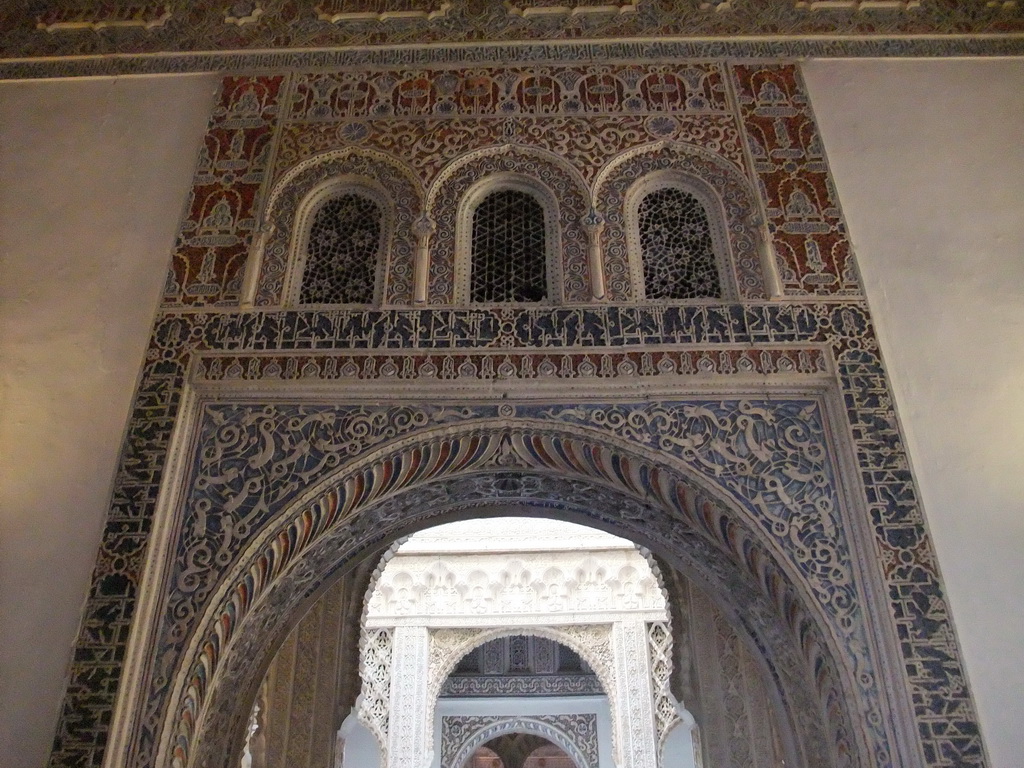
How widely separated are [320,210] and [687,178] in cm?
181

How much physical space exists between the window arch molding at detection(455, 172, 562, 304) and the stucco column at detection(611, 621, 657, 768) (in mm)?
4739

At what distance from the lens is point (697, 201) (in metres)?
4.72

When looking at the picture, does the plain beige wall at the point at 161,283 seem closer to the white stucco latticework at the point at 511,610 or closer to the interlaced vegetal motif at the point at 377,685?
the interlaced vegetal motif at the point at 377,685

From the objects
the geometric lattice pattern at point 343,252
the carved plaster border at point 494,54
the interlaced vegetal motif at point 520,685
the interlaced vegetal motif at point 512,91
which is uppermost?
the carved plaster border at point 494,54

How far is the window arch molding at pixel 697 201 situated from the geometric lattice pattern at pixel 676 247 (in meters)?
0.02

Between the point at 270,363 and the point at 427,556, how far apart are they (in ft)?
15.9

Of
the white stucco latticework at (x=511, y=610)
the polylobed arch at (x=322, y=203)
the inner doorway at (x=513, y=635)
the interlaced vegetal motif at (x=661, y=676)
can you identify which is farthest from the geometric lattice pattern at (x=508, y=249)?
the white stucco latticework at (x=511, y=610)

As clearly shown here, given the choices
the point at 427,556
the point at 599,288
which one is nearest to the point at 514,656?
the point at 427,556

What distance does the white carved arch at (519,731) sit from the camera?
31.3ft

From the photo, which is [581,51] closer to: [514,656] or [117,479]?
[117,479]

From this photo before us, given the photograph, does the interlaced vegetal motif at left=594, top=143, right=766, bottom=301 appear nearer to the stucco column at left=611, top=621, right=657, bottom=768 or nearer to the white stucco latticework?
the white stucco latticework

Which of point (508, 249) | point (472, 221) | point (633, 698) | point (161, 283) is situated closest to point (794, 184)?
point (508, 249)

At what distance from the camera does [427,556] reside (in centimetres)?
871

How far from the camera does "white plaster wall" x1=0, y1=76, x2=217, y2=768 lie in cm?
365
